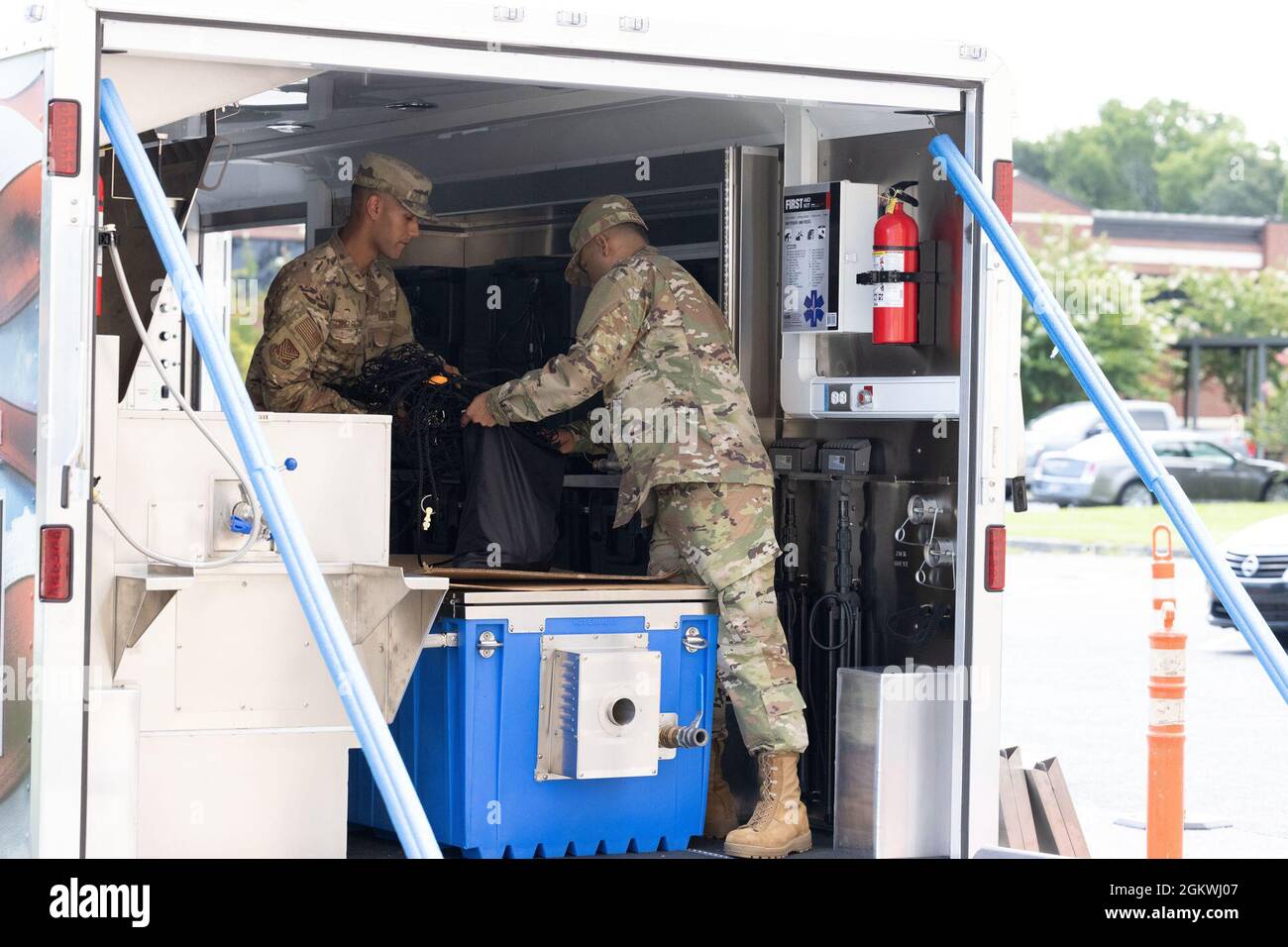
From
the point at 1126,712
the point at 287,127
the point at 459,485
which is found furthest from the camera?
the point at 1126,712

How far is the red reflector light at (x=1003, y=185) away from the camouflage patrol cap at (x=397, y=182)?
2106 mm

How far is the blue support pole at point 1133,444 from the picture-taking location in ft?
15.5

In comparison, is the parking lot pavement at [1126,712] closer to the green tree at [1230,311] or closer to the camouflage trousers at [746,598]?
the camouflage trousers at [746,598]

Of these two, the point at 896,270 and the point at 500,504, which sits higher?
the point at 896,270

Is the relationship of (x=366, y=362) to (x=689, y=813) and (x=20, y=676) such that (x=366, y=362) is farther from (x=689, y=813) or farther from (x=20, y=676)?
(x=20, y=676)

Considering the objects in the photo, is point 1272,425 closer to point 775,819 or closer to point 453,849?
point 775,819

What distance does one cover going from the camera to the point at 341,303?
258 inches

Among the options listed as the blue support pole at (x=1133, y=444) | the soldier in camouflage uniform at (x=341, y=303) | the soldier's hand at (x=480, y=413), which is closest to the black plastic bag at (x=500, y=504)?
the soldier's hand at (x=480, y=413)

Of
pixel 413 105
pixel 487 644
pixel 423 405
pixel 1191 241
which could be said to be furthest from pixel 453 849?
pixel 1191 241

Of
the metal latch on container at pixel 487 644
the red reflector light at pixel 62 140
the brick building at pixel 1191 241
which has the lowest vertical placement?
the metal latch on container at pixel 487 644

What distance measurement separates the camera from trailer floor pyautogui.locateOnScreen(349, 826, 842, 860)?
5578 mm

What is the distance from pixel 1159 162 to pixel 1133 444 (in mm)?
62389

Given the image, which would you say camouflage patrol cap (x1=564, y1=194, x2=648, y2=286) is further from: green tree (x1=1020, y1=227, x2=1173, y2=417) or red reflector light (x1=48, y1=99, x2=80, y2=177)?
green tree (x1=1020, y1=227, x2=1173, y2=417)
